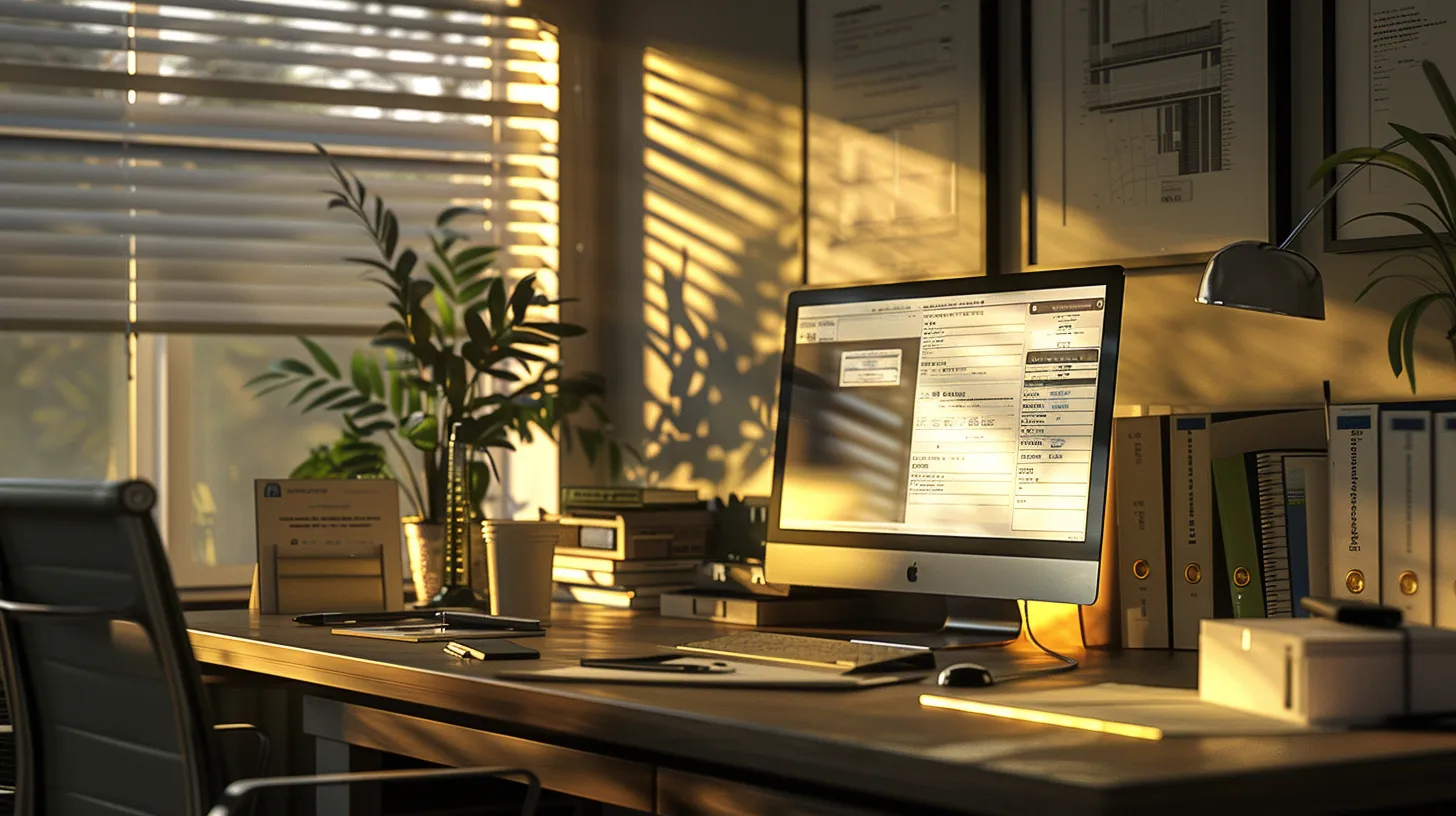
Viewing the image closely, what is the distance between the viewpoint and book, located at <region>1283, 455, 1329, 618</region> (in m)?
2.06

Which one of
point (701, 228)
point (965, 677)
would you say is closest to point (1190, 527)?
point (965, 677)

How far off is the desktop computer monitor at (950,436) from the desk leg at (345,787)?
0.65m

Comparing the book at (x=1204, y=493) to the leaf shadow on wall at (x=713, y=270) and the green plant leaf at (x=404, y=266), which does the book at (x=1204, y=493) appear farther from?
the green plant leaf at (x=404, y=266)

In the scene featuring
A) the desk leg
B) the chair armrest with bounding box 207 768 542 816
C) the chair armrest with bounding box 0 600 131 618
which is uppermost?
the chair armrest with bounding box 0 600 131 618

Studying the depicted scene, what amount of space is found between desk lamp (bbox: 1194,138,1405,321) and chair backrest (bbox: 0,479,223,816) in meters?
1.19

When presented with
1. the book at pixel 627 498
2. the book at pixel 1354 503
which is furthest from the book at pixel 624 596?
the book at pixel 1354 503

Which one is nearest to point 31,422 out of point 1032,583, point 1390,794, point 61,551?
point 61,551

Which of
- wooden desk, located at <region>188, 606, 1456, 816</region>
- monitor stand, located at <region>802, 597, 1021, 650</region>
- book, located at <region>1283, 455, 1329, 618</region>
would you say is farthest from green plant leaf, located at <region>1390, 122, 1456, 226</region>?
monitor stand, located at <region>802, 597, 1021, 650</region>

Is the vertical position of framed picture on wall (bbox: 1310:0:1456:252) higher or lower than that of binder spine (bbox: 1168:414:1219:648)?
higher

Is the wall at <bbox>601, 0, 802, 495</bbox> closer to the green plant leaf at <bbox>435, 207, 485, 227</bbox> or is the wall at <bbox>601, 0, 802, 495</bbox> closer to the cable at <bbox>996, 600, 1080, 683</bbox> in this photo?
the green plant leaf at <bbox>435, 207, 485, 227</bbox>

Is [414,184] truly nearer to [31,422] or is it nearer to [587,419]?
[587,419]

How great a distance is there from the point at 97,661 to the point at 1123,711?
1078 mm

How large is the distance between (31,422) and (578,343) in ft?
3.69

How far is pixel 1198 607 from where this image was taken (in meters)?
2.17
